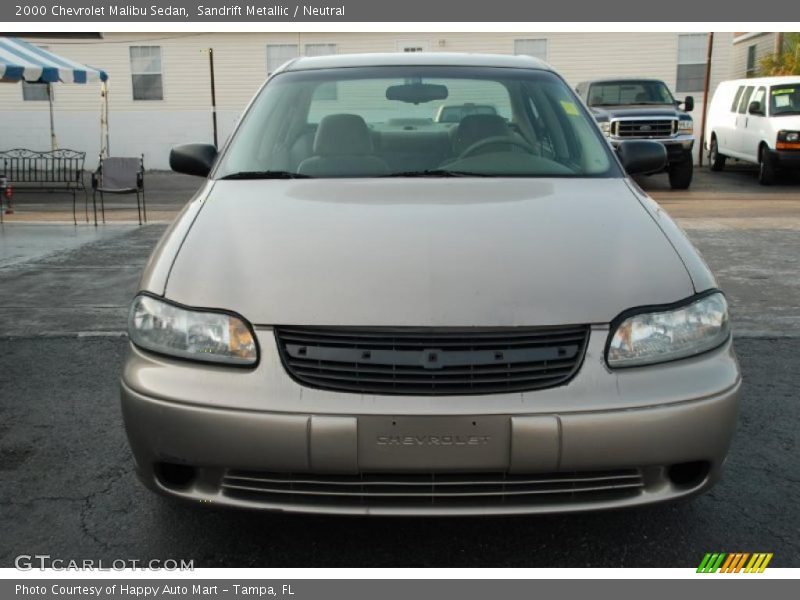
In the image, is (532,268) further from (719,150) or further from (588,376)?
(719,150)

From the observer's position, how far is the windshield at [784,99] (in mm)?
15297

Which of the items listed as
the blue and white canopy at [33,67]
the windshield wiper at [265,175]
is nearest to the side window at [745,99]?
the blue and white canopy at [33,67]

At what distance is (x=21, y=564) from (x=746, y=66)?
28.6 m

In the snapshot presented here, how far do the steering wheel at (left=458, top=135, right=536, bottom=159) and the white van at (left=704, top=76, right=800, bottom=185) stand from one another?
13090 mm

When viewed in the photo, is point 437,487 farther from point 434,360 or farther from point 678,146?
point 678,146

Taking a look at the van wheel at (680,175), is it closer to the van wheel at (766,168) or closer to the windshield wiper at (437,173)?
the van wheel at (766,168)

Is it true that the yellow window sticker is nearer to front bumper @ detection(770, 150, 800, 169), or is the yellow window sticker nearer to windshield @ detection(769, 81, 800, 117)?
front bumper @ detection(770, 150, 800, 169)

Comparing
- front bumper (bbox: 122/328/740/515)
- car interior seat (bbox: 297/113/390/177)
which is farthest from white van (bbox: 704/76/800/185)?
front bumper (bbox: 122/328/740/515)

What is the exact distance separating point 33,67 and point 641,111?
9830mm

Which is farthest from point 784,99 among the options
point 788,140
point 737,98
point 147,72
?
point 147,72

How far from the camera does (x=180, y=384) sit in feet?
7.78

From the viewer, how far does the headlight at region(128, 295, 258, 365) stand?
7.80 feet

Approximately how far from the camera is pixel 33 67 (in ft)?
38.2

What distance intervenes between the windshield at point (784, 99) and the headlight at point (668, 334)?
47.4 feet
